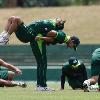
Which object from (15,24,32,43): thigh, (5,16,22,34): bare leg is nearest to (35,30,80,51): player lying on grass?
(15,24,32,43): thigh

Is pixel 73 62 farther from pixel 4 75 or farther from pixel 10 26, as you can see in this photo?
pixel 10 26

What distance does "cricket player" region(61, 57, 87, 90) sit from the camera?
1823 centimetres

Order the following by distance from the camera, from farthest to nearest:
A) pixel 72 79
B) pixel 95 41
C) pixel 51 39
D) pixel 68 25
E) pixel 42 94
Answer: pixel 68 25, pixel 95 41, pixel 72 79, pixel 51 39, pixel 42 94

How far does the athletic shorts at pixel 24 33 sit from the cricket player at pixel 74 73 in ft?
5.32

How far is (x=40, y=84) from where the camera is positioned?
56.0 feet

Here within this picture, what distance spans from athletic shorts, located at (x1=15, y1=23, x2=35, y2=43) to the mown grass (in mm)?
22321

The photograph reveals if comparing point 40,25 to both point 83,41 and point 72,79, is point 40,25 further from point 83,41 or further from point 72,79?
point 83,41

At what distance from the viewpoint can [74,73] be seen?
18.5 meters

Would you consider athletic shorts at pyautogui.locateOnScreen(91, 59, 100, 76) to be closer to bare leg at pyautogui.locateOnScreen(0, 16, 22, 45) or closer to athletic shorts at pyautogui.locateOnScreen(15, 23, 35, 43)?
athletic shorts at pyautogui.locateOnScreen(15, 23, 35, 43)

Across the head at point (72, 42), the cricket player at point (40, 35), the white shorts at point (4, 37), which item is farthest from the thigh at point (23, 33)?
the head at point (72, 42)

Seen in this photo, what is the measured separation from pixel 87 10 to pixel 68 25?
2331 millimetres

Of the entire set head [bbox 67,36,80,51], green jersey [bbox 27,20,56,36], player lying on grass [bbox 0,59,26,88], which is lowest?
player lying on grass [bbox 0,59,26,88]

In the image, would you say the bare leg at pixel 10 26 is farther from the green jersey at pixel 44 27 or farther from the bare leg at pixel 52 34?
the bare leg at pixel 52 34

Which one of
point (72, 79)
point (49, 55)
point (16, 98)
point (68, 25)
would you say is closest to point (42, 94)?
point (16, 98)
